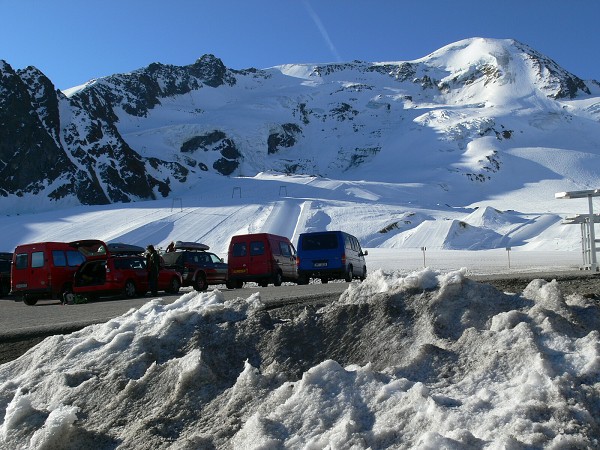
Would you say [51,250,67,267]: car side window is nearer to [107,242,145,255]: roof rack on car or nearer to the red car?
the red car

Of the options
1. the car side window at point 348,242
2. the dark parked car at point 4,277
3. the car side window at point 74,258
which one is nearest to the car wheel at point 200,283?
the car side window at point 74,258

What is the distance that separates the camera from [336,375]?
4902mm

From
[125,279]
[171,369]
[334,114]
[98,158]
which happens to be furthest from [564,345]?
[334,114]

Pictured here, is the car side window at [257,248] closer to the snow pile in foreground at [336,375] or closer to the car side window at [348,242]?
the car side window at [348,242]

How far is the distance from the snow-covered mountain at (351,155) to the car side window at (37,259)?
40024 mm

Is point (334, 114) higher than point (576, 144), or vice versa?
point (334, 114)

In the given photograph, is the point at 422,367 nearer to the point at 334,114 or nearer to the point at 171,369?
the point at 171,369

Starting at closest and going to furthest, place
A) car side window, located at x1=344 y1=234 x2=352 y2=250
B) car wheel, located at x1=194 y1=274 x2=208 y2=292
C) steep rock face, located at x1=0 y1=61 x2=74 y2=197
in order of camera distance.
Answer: car wheel, located at x1=194 y1=274 x2=208 y2=292 < car side window, located at x1=344 y1=234 x2=352 y2=250 < steep rock face, located at x1=0 y1=61 x2=74 y2=197

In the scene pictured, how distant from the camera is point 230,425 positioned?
4.79m

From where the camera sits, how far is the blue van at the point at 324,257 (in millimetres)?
23406

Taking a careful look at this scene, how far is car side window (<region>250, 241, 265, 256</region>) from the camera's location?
23016 mm

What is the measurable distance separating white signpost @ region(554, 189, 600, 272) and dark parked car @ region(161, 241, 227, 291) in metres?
11.2

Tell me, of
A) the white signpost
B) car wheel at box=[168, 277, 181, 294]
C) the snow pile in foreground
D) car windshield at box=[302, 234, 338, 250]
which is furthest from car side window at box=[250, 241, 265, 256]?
the snow pile in foreground

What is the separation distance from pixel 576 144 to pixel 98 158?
97.9 m
